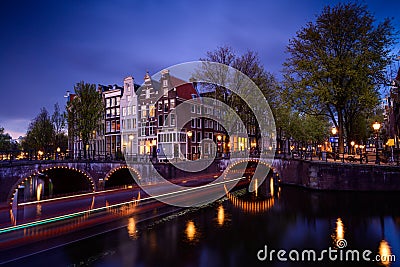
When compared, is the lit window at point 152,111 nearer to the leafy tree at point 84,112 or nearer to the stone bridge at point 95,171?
the leafy tree at point 84,112

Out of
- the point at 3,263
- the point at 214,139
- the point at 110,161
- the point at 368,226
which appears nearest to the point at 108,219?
the point at 3,263

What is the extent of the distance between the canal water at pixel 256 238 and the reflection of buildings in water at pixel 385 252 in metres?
0.01

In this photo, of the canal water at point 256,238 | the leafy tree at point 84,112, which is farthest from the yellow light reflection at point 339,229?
the leafy tree at point 84,112

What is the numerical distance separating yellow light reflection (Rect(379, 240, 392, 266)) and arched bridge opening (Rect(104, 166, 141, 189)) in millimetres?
28569

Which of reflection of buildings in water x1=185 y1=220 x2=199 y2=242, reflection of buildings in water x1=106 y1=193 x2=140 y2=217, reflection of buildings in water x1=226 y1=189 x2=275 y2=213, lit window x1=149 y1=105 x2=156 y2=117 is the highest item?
lit window x1=149 y1=105 x2=156 y2=117

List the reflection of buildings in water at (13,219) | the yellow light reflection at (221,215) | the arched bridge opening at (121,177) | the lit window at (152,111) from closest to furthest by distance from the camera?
1. the reflection of buildings in water at (13,219)
2. the yellow light reflection at (221,215)
3. the arched bridge opening at (121,177)
4. the lit window at (152,111)

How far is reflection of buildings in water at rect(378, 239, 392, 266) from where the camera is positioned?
1272 centimetres

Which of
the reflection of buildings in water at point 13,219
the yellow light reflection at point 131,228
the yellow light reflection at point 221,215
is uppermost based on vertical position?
the reflection of buildings in water at point 13,219

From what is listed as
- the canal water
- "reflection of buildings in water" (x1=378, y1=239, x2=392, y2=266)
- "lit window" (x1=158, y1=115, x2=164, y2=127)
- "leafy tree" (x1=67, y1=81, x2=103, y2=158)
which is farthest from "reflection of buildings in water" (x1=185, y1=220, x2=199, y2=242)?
"lit window" (x1=158, y1=115, x2=164, y2=127)

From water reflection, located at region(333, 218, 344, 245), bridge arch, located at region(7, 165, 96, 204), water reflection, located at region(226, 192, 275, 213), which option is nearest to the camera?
water reflection, located at region(333, 218, 344, 245)

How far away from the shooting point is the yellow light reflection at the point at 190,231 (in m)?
16.5

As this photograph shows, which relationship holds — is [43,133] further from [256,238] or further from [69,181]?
[256,238]

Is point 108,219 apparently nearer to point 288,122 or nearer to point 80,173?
point 80,173

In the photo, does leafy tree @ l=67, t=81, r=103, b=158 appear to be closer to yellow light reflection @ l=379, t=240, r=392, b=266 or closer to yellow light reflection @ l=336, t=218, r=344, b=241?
yellow light reflection @ l=336, t=218, r=344, b=241
